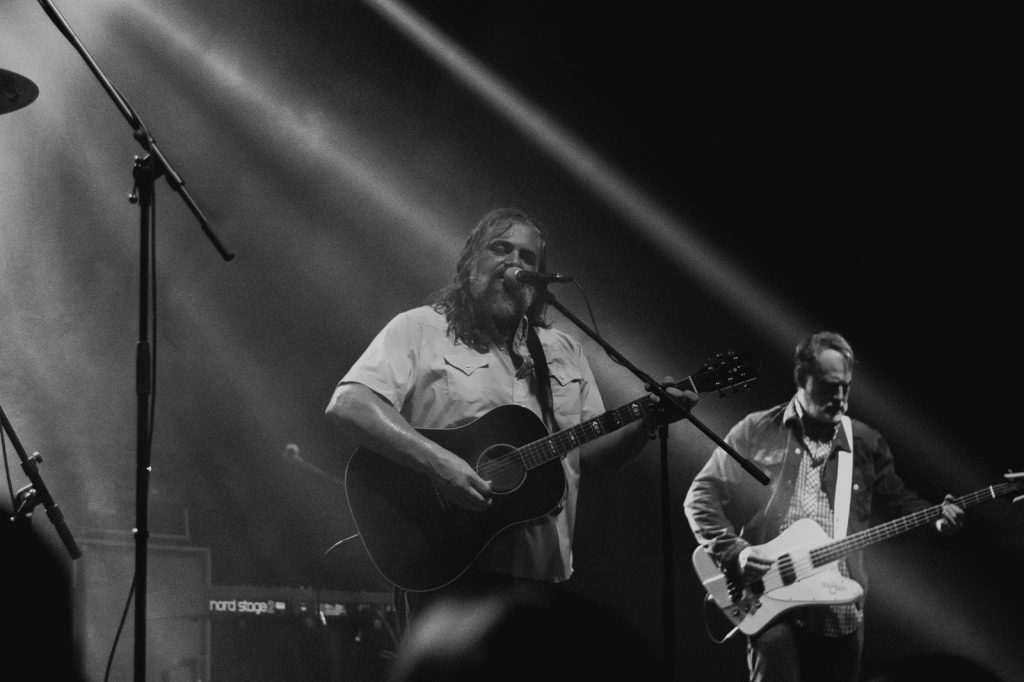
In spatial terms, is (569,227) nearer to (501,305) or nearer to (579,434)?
(501,305)

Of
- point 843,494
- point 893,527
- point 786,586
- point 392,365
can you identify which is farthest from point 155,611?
point 893,527

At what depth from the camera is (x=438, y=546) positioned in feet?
9.49

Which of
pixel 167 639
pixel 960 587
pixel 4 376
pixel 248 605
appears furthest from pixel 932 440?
pixel 4 376

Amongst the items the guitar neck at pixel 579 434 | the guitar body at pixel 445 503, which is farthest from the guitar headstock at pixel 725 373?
the guitar body at pixel 445 503

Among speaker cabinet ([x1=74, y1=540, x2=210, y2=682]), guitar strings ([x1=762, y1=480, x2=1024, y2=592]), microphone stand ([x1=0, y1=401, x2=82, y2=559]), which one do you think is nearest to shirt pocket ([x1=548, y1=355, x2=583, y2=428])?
guitar strings ([x1=762, y1=480, x2=1024, y2=592])

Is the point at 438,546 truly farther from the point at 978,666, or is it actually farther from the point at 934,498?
the point at 934,498

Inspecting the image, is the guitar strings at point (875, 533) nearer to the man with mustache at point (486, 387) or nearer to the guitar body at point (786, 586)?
the guitar body at point (786, 586)

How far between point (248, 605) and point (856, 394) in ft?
12.4

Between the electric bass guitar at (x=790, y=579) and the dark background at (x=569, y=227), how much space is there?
1.44 metres

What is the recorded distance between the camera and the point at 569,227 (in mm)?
5988

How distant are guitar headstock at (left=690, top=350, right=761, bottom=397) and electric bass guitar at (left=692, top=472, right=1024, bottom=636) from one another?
938 millimetres

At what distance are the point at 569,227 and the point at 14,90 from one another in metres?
3.66

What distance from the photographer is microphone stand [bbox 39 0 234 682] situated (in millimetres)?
2295

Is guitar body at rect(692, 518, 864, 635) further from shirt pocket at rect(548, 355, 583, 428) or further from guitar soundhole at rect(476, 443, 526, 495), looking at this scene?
guitar soundhole at rect(476, 443, 526, 495)
